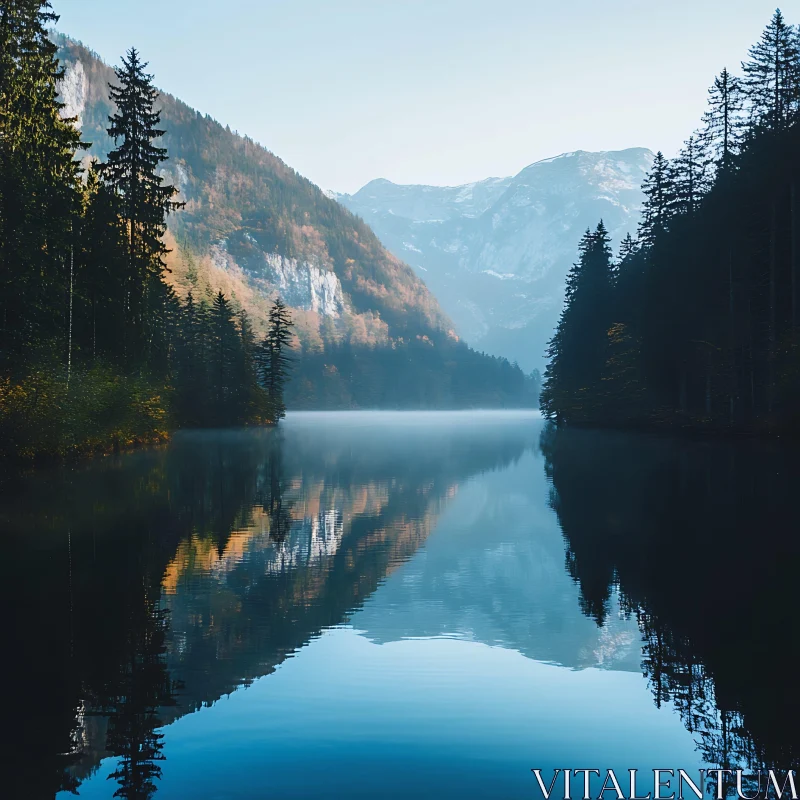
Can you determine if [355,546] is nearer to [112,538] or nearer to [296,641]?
[112,538]

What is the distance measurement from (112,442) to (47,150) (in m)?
14.6

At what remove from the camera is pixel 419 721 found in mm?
8102

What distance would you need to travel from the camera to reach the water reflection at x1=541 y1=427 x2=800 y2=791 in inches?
313

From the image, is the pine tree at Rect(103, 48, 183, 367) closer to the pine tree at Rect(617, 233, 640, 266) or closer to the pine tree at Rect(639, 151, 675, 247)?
the pine tree at Rect(639, 151, 675, 247)

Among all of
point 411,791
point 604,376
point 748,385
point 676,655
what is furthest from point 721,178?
point 411,791

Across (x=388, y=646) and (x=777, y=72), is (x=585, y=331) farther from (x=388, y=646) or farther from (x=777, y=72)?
(x=388, y=646)

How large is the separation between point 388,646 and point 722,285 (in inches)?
2104

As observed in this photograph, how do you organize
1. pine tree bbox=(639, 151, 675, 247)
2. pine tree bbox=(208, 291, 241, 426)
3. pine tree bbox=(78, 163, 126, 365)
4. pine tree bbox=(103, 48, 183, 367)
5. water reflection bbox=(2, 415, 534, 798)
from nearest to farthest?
1. water reflection bbox=(2, 415, 534, 798)
2. pine tree bbox=(78, 163, 126, 365)
3. pine tree bbox=(103, 48, 183, 367)
4. pine tree bbox=(639, 151, 675, 247)
5. pine tree bbox=(208, 291, 241, 426)

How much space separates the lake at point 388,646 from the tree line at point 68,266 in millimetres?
10532

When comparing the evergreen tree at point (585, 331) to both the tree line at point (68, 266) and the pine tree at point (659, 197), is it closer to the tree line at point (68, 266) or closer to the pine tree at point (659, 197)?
the pine tree at point (659, 197)

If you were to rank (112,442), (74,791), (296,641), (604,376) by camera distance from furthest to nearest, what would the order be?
(604,376) < (112,442) < (296,641) < (74,791)

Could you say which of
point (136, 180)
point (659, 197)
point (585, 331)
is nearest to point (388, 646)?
point (136, 180)

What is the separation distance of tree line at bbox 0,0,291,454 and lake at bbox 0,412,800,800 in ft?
34.6

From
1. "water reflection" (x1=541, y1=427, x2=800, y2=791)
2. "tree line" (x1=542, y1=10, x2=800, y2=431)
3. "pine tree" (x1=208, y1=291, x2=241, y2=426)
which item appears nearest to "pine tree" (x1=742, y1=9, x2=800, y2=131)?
"tree line" (x1=542, y1=10, x2=800, y2=431)
